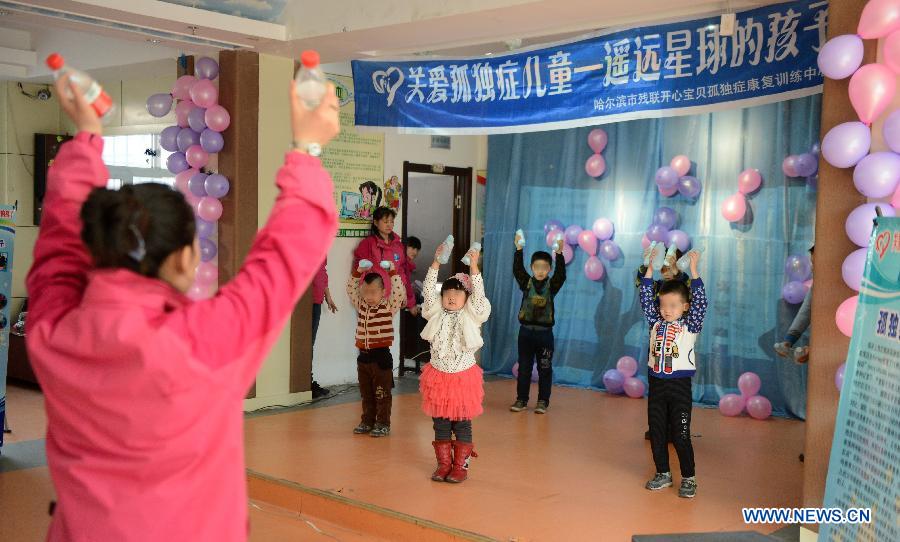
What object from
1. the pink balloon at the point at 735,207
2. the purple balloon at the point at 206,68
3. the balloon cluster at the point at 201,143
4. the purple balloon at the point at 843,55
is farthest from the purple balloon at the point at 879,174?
the purple balloon at the point at 206,68

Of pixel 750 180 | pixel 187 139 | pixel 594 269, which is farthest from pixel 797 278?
pixel 187 139

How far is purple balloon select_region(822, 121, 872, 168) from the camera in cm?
350

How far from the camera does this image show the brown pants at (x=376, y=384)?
5.79 meters

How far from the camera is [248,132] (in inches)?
248

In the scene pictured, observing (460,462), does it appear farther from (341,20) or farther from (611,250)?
(611,250)

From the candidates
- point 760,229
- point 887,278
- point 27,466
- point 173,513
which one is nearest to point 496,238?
point 760,229

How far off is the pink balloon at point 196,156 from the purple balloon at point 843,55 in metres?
4.15

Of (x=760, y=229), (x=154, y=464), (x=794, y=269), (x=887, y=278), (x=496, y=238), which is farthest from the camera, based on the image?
(x=496, y=238)

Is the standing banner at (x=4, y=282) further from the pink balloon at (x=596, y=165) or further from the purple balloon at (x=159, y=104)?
the pink balloon at (x=596, y=165)

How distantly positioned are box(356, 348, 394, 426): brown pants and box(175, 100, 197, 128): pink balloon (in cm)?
208

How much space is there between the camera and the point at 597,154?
7414 millimetres

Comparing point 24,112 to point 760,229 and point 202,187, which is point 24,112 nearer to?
point 202,187

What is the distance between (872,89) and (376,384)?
350cm

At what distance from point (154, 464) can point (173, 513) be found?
8 cm
